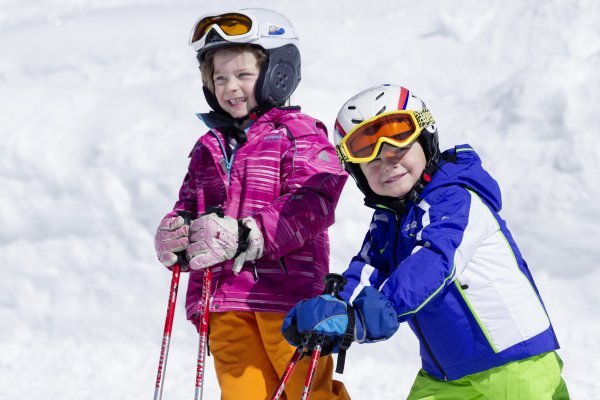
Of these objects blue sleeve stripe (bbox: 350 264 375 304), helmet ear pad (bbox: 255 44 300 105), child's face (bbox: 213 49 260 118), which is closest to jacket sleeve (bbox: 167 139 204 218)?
child's face (bbox: 213 49 260 118)

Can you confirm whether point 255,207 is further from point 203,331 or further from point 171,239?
point 203,331

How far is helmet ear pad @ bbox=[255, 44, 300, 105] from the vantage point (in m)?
4.52

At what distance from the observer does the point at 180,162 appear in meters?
9.71

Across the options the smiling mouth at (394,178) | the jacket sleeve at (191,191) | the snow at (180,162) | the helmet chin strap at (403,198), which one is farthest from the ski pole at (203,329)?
the snow at (180,162)

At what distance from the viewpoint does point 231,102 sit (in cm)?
457

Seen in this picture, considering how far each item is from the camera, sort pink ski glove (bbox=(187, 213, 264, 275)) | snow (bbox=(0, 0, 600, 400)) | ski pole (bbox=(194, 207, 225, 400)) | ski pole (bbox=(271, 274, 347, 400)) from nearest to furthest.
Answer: ski pole (bbox=(271, 274, 347, 400)) < pink ski glove (bbox=(187, 213, 264, 275)) < ski pole (bbox=(194, 207, 225, 400)) < snow (bbox=(0, 0, 600, 400))

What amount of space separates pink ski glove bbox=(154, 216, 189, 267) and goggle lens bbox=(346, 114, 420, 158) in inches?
38.4

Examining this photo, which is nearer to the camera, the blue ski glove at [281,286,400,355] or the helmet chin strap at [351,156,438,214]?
Result: the blue ski glove at [281,286,400,355]

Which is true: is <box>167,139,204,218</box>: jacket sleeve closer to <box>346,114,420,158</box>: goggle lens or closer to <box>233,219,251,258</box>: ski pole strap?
<box>233,219,251,258</box>: ski pole strap

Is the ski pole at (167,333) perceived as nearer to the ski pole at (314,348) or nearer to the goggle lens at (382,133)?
the ski pole at (314,348)

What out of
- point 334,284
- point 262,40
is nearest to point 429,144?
point 334,284

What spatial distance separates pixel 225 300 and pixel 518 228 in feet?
15.0

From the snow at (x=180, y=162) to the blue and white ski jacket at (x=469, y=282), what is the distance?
116 inches

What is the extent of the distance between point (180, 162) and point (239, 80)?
5.23 meters
